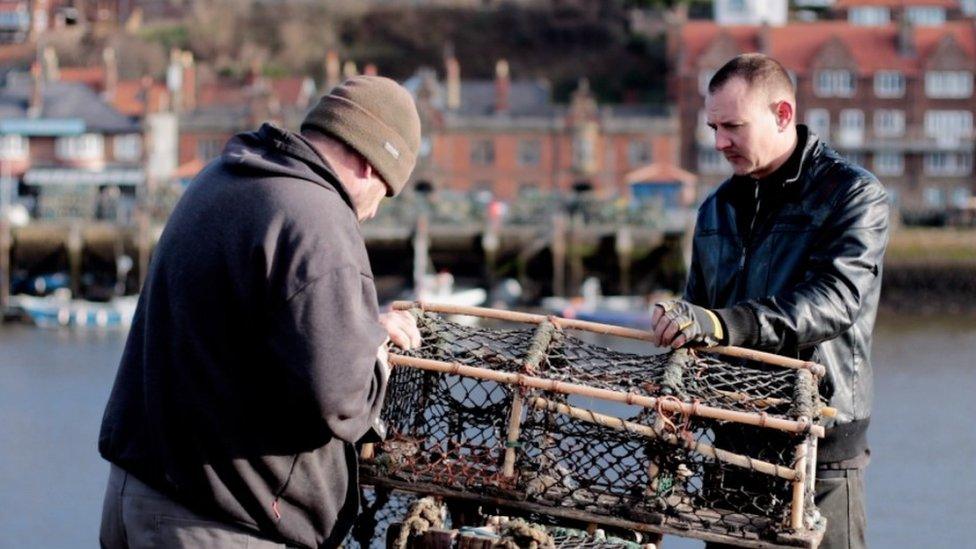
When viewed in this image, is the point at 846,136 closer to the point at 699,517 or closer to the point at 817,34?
the point at 817,34

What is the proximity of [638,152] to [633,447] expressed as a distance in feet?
183

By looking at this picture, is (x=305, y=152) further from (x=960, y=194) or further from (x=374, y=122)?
(x=960, y=194)

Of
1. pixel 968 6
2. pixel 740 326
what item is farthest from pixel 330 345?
pixel 968 6

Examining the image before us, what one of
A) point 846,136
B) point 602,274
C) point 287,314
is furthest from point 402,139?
point 846,136

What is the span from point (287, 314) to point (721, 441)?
4.22 ft

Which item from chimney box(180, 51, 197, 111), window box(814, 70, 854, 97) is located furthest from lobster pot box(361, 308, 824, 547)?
→ chimney box(180, 51, 197, 111)

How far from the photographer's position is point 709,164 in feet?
198

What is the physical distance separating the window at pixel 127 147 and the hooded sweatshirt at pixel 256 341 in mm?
58129

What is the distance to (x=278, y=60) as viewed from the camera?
284 feet

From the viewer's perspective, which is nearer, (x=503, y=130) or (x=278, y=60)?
(x=503, y=130)

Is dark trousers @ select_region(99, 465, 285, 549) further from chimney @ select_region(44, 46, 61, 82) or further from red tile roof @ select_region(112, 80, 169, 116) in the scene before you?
chimney @ select_region(44, 46, 61, 82)

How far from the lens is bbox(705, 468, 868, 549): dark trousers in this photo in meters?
4.16

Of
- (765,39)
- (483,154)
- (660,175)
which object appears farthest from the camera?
(765,39)

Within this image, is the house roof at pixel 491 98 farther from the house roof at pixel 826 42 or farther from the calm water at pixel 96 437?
the calm water at pixel 96 437
